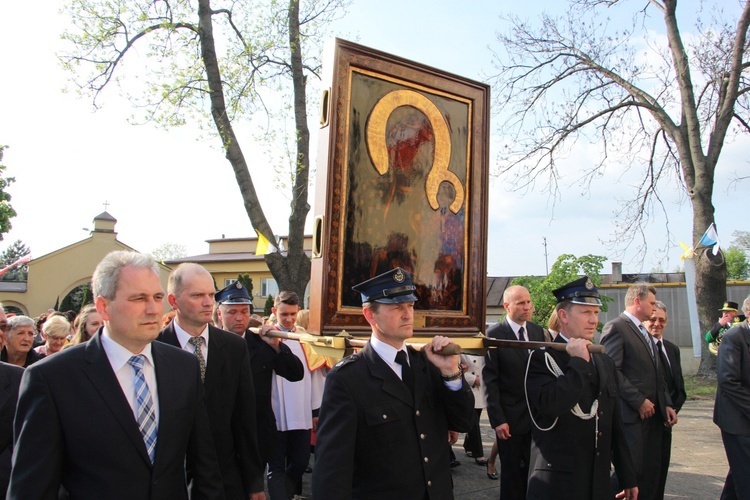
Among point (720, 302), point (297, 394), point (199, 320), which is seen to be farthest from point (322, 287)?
point (720, 302)

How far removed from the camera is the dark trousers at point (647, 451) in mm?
5316

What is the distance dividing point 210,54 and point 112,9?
2242 mm

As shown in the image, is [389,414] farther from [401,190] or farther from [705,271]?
[705,271]

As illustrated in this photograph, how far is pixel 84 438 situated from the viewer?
245 cm

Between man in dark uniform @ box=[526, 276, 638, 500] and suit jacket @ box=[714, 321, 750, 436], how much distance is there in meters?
2.02

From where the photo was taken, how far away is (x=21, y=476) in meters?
2.34

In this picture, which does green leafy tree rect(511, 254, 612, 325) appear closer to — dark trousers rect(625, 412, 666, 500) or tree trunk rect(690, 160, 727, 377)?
tree trunk rect(690, 160, 727, 377)

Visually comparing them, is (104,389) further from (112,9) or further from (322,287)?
(112,9)

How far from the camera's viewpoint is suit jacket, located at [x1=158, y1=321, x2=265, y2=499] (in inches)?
142

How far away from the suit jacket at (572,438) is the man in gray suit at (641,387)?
156 cm

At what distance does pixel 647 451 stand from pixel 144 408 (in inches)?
180

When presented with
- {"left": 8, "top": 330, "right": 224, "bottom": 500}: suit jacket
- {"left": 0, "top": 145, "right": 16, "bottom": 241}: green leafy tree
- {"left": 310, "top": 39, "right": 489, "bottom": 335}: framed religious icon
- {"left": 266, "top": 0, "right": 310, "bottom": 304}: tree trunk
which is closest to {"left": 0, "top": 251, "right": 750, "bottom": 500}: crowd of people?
{"left": 8, "top": 330, "right": 224, "bottom": 500}: suit jacket

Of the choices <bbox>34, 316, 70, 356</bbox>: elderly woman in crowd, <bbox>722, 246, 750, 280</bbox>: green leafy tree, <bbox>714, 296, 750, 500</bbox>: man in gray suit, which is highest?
<bbox>722, 246, 750, 280</bbox>: green leafy tree

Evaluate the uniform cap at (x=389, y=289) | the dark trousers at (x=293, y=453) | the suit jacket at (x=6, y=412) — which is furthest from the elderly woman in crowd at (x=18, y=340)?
the uniform cap at (x=389, y=289)
